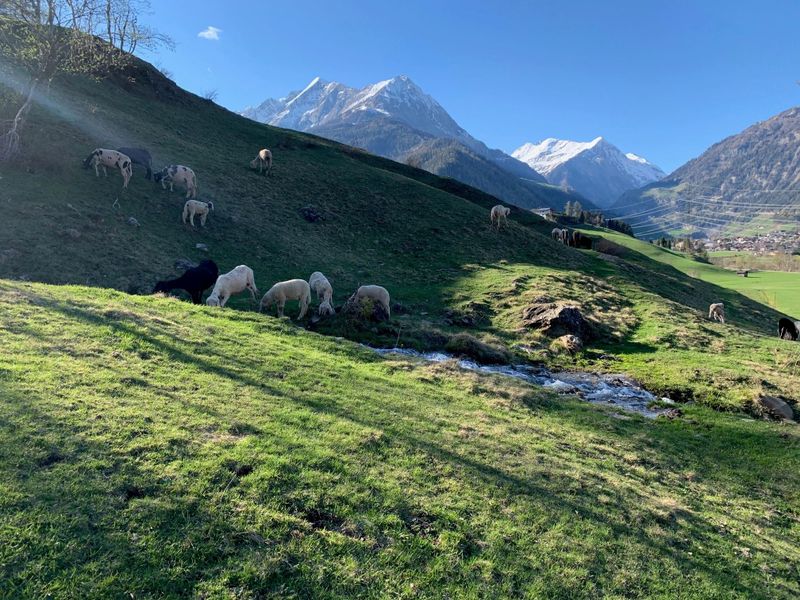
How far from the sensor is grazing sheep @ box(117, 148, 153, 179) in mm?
31719

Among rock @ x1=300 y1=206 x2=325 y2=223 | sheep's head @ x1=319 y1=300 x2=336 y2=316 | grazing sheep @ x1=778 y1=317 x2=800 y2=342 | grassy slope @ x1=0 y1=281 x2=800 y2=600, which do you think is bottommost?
grassy slope @ x1=0 y1=281 x2=800 y2=600

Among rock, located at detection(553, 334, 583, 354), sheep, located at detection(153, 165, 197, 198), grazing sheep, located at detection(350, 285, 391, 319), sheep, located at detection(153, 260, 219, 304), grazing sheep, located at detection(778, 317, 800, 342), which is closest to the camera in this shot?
sheep, located at detection(153, 260, 219, 304)

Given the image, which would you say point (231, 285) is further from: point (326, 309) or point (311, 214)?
point (311, 214)

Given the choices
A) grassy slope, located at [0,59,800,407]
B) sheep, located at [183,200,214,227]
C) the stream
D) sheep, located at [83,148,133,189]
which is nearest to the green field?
grassy slope, located at [0,59,800,407]

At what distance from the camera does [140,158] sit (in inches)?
1265

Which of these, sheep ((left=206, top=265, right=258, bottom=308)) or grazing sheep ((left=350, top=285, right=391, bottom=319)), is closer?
sheep ((left=206, top=265, right=258, bottom=308))

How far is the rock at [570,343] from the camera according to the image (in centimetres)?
2183

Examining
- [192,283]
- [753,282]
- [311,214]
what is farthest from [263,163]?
[753,282]

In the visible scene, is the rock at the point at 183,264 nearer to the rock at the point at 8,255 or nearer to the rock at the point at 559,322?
the rock at the point at 8,255

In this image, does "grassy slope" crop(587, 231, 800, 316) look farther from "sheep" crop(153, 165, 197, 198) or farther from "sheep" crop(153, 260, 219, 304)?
"sheep" crop(153, 165, 197, 198)

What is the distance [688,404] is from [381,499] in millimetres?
13892

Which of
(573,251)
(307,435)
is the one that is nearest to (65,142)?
(307,435)

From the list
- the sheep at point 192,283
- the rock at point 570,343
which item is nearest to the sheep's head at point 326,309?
the sheep at point 192,283

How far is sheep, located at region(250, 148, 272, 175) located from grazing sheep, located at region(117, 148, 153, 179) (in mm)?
12281
